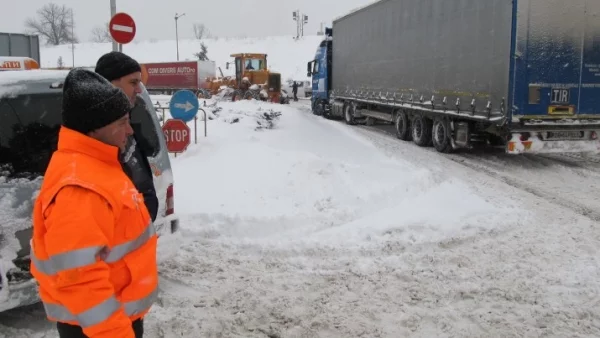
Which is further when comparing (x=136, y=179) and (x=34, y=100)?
(x=34, y=100)

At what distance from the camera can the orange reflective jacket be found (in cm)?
186

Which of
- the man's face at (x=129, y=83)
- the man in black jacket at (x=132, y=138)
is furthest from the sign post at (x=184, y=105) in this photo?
the man's face at (x=129, y=83)

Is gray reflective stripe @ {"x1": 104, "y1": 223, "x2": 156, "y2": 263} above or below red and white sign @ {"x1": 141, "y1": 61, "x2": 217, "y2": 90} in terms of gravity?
below

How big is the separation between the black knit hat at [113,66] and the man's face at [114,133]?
5.13 ft

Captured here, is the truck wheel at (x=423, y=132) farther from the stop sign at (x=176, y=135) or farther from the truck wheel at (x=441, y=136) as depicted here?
the stop sign at (x=176, y=135)

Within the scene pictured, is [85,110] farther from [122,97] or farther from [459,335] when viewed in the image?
[459,335]

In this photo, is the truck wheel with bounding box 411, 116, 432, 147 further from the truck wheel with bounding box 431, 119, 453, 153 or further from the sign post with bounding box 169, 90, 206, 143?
the sign post with bounding box 169, 90, 206, 143

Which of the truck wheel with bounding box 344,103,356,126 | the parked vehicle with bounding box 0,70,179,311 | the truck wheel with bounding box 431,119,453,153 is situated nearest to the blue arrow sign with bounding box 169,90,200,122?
the parked vehicle with bounding box 0,70,179,311

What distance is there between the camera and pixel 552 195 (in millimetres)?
8500

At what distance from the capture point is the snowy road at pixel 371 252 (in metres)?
4.14

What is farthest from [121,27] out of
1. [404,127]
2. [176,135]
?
[404,127]

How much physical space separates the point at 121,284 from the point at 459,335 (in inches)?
107

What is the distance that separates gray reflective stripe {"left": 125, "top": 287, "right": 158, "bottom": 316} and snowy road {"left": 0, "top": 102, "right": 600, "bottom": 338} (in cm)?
183

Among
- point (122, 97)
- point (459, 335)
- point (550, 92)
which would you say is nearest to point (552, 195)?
point (550, 92)
